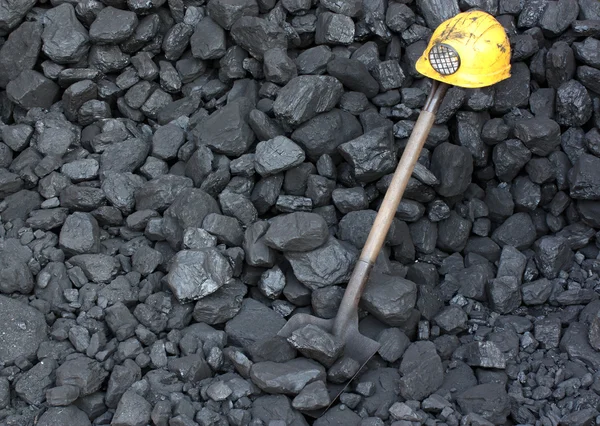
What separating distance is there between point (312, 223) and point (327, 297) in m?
0.39

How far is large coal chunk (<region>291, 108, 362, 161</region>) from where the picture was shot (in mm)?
4730

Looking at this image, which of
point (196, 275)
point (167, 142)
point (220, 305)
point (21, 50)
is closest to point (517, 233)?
point (220, 305)

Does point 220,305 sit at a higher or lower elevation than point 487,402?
higher

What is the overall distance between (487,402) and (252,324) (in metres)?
1.22

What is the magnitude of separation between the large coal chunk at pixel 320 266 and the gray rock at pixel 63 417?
1269 mm

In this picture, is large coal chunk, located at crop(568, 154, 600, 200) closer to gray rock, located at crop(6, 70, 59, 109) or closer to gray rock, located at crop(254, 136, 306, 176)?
gray rock, located at crop(254, 136, 306, 176)

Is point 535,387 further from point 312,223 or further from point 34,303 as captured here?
point 34,303

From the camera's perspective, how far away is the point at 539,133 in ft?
15.7

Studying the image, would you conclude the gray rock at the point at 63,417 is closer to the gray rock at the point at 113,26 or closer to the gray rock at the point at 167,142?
the gray rock at the point at 167,142

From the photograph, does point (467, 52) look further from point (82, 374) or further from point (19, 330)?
point (19, 330)

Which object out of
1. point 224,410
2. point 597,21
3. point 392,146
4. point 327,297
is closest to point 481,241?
point 392,146

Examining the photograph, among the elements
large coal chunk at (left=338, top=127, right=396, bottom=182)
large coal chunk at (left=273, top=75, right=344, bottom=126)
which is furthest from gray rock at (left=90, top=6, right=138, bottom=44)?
large coal chunk at (left=338, top=127, right=396, bottom=182)

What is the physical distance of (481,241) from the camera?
16.1ft

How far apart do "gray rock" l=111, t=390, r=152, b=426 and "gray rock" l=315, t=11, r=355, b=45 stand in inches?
95.2
